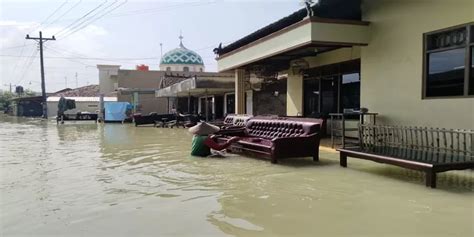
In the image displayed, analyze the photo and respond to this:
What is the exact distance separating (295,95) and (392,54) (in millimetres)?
6356

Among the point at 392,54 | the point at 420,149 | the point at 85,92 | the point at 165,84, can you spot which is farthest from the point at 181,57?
the point at 420,149

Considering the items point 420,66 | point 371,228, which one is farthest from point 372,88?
point 371,228

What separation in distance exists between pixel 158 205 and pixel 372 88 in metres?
7.20

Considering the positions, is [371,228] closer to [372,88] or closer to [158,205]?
[158,205]

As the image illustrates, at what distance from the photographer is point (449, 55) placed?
8.29 metres

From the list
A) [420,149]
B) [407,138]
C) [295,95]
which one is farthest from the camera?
→ [295,95]

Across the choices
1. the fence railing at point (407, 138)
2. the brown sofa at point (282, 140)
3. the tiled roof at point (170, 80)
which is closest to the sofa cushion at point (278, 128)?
the brown sofa at point (282, 140)

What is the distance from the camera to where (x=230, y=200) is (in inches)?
214

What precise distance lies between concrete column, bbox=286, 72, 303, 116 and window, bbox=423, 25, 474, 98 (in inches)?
268

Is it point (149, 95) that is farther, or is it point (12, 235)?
point (149, 95)

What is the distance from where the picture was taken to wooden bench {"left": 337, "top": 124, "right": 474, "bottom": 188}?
6.03 meters

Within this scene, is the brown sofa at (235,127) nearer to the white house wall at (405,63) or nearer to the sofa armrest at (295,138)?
the sofa armrest at (295,138)

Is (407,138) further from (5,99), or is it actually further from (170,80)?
(5,99)

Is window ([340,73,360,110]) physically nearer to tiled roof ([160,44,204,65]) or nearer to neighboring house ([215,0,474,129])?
neighboring house ([215,0,474,129])
